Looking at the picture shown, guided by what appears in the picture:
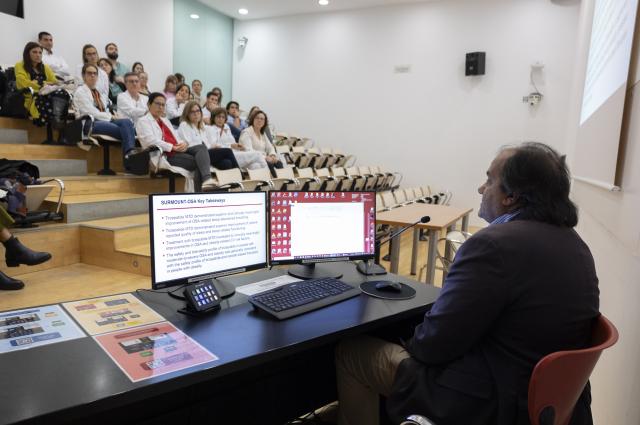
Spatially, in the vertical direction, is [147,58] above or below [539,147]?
above

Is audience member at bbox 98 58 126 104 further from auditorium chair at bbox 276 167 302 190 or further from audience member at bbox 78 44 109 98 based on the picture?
auditorium chair at bbox 276 167 302 190

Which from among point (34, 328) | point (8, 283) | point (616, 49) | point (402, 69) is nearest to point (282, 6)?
point (402, 69)

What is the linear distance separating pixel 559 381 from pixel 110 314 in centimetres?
119

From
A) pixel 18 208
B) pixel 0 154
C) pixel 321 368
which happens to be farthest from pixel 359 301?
pixel 0 154

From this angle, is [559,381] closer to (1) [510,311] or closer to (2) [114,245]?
(1) [510,311]

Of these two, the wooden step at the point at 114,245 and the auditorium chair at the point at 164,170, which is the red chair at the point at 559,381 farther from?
the auditorium chair at the point at 164,170

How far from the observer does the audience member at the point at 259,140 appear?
232 inches

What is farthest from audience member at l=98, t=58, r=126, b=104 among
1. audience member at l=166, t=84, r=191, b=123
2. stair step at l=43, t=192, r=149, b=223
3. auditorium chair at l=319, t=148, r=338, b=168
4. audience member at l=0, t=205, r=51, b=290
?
audience member at l=0, t=205, r=51, b=290

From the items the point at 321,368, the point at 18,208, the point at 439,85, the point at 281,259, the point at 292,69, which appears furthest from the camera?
the point at 292,69

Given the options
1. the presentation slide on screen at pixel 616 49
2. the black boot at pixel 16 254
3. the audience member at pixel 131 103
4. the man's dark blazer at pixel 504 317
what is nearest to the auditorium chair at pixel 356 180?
the audience member at pixel 131 103

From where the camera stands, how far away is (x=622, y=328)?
1.58 m

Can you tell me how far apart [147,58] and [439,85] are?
5.28 m

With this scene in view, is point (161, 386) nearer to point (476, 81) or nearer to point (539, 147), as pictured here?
point (539, 147)

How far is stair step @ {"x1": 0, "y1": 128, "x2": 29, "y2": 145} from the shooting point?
15.3ft
